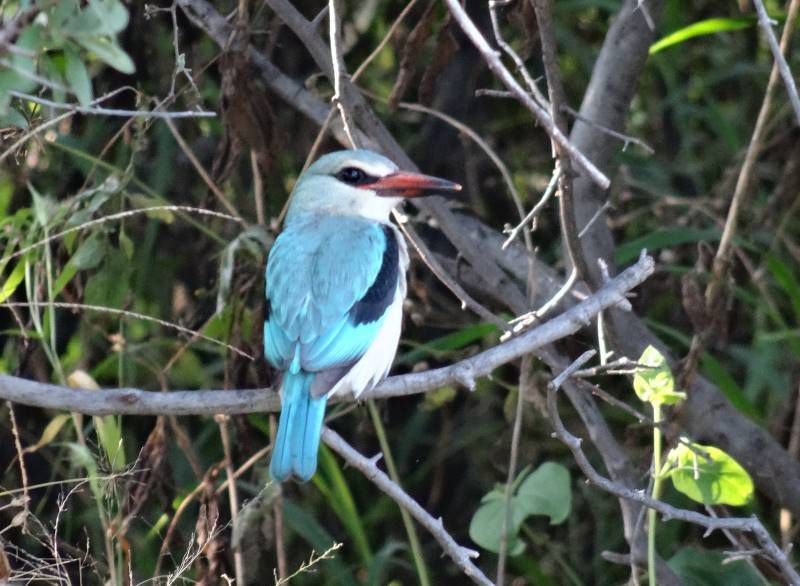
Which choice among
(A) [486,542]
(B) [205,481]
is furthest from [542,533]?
(B) [205,481]

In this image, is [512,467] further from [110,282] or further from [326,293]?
[110,282]

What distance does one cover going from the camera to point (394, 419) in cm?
578

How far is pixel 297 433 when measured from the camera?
349cm

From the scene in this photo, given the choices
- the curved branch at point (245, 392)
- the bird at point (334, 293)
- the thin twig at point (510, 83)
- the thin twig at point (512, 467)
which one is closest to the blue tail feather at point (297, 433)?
the bird at point (334, 293)

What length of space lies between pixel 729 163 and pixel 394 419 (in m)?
1.83

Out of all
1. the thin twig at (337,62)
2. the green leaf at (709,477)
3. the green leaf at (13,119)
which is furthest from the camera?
the thin twig at (337,62)

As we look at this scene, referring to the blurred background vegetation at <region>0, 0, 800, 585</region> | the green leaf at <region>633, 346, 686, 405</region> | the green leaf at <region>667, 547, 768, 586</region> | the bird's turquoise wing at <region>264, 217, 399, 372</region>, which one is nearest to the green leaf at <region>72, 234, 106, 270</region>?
the blurred background vegetation at <region>0, 0, 800, 585</region>

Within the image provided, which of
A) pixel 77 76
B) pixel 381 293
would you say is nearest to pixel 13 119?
pixel 77 76

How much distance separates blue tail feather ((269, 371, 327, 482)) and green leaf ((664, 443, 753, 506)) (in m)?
0.90

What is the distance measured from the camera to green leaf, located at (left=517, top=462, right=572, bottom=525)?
4.03 metres

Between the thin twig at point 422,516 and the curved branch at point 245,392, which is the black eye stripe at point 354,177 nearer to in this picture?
the curved branch at point 245,392

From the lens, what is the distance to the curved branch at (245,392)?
2.97 metres

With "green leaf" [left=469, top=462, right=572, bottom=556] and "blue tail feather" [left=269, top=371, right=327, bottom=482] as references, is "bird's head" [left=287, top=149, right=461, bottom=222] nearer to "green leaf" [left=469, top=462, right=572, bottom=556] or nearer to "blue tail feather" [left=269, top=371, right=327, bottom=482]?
"blue tail feather" [left=269, top=371, right=327, bottom=482]

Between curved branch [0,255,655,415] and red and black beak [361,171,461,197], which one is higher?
red and black beak [361,171,461,197]
